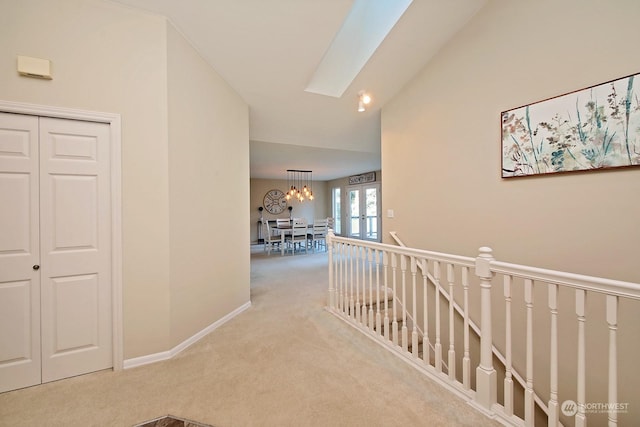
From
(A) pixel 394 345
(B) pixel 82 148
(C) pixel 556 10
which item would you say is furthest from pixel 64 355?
(C) pixel 556 10

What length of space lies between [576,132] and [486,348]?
1.64 metres

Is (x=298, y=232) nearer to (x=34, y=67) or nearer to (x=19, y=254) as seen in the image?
(x=19, y=254)

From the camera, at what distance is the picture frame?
1551 mm

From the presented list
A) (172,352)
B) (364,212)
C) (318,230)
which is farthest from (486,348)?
(364,212)

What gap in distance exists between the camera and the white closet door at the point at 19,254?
169cm

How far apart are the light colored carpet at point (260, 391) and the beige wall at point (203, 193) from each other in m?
0.42

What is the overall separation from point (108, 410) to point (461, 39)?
164 inches

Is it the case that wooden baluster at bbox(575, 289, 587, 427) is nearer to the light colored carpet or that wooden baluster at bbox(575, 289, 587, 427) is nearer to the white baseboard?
the light colored carpet

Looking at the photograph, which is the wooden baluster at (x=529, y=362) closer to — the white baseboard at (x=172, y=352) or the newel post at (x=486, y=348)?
the newel post at (x=486, y=348)

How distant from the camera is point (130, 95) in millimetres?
1932

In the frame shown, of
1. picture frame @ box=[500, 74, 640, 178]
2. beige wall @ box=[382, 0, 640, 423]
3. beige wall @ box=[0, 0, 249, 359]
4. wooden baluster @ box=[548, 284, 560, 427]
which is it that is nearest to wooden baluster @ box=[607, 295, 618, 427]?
wooden baluster @ box=[548, 284, 560, 427]

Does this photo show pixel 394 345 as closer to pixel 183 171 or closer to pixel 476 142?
pixel 476 142

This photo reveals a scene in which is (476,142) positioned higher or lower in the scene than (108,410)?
higher

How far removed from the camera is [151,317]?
2.01 meters
